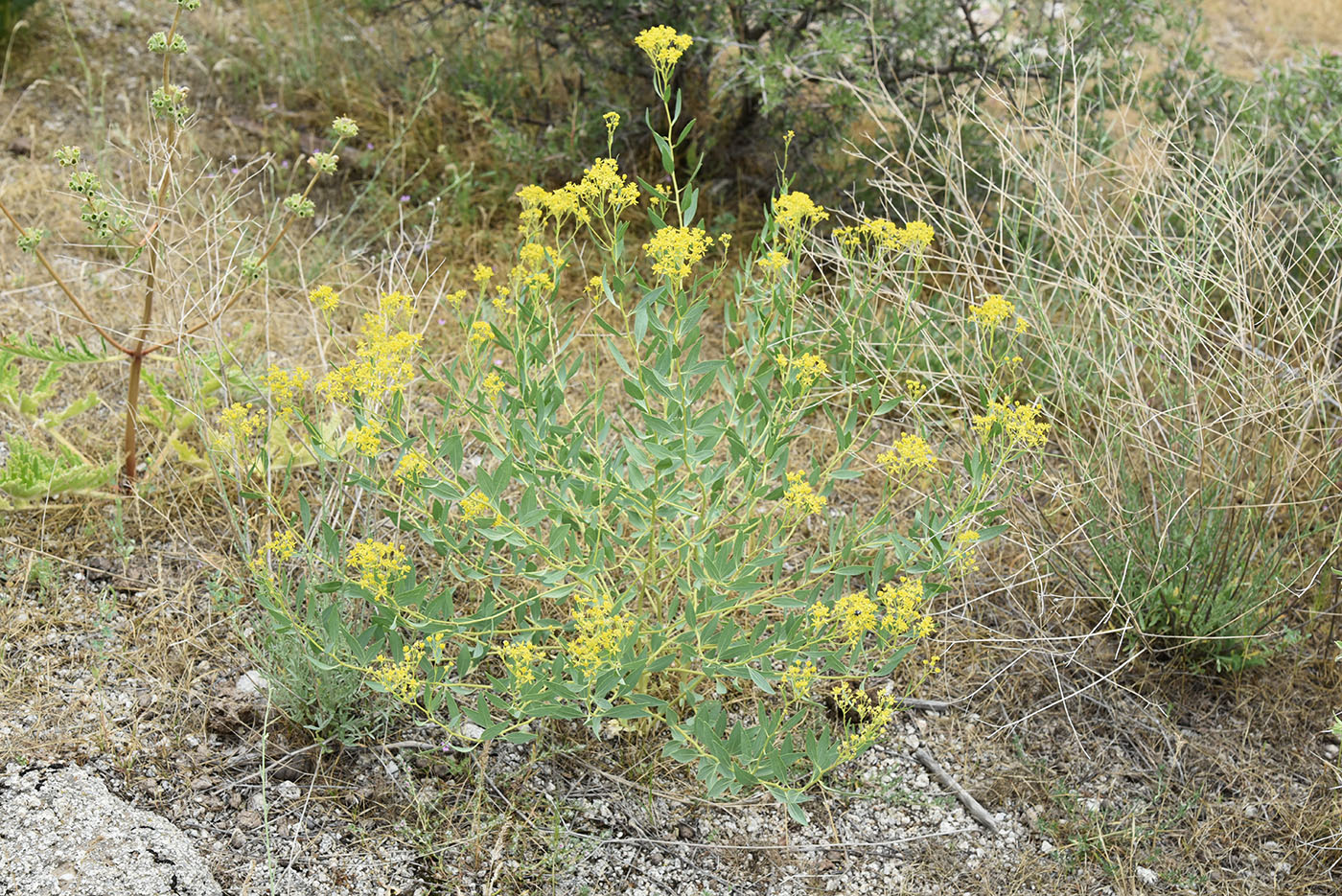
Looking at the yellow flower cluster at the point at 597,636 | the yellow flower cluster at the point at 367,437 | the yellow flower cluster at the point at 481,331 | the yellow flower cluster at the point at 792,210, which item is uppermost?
the yellow flower cluster at the point at 792,210

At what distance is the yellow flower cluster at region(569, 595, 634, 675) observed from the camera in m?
1.76

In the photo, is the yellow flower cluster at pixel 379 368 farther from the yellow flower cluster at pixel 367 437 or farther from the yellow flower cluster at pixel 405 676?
the yellow flower cluster at pixel 405 676

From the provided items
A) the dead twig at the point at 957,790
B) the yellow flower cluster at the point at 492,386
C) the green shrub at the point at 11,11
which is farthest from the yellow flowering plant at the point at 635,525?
the green shrub at the point at 11,11

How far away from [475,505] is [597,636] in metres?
0.30

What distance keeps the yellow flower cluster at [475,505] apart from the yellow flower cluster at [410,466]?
0.29ft

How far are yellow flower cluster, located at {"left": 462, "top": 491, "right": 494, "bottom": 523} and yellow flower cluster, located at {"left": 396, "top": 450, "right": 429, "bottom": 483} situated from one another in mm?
89

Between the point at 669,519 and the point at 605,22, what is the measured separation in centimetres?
229

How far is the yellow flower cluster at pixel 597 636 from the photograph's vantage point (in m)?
1.76

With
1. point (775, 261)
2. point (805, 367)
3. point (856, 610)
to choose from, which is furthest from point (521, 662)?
point (775, 261)

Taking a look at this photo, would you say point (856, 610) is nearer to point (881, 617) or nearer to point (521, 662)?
point (881, 617)

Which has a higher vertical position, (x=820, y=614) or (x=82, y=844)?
(x=820, y=614)

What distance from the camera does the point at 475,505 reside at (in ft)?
6.01

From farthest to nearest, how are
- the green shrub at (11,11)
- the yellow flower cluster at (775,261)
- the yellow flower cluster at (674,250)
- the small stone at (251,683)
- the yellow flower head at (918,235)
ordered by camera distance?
the green shrub at (11,11)
the small stone at (251,683)
the yellow flower head at (918,235)
the yellow flower cluster at (775,261)
the yellow flower cluster at (674,250)

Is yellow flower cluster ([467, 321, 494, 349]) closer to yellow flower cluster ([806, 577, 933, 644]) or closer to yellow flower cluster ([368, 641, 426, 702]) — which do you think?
yellow flower cluster ([368, 641, 426, 702])
